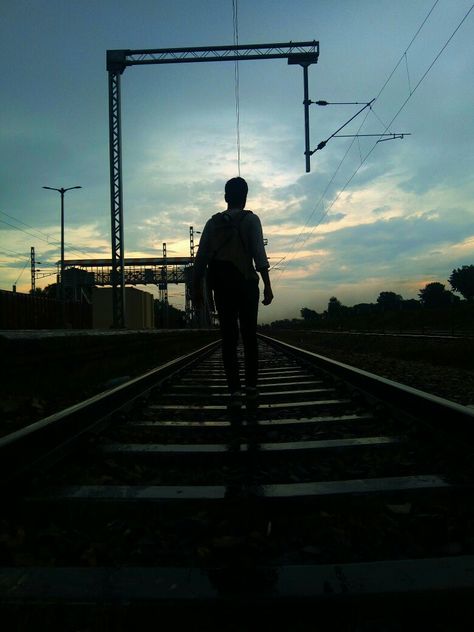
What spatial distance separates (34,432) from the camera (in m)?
2.83

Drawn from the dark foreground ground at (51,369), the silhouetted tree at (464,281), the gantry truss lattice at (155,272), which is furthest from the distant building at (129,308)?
the silhouetted tree at (464,281)

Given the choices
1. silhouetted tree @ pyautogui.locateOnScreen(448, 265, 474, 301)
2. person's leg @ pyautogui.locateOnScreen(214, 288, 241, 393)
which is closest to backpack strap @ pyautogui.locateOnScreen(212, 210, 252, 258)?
person's leg @ pyautogui.locateOnScreen(214, 288, 241, 393)

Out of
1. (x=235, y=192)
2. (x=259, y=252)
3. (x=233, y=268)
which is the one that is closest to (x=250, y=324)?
(x=233, y=268)

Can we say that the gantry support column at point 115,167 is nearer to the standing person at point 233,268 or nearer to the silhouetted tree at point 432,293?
the standing person at point 233,268

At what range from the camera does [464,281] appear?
102875 millimetres

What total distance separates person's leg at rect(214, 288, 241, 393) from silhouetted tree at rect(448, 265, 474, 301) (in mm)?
104739

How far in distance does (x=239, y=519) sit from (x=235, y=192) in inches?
126

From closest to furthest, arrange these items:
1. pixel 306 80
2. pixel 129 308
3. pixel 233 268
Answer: pixel 233 268, pixel 306 80, pixel 129 308

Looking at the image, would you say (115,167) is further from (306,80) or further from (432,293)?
(432,293)

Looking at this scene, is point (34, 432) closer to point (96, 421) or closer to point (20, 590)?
point (96, 421)

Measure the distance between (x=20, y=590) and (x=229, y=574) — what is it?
61 cm

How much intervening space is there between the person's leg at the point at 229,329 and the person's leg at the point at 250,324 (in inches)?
3.0

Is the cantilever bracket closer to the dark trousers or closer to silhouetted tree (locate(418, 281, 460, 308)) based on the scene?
the dark trousers

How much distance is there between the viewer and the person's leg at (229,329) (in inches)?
179
